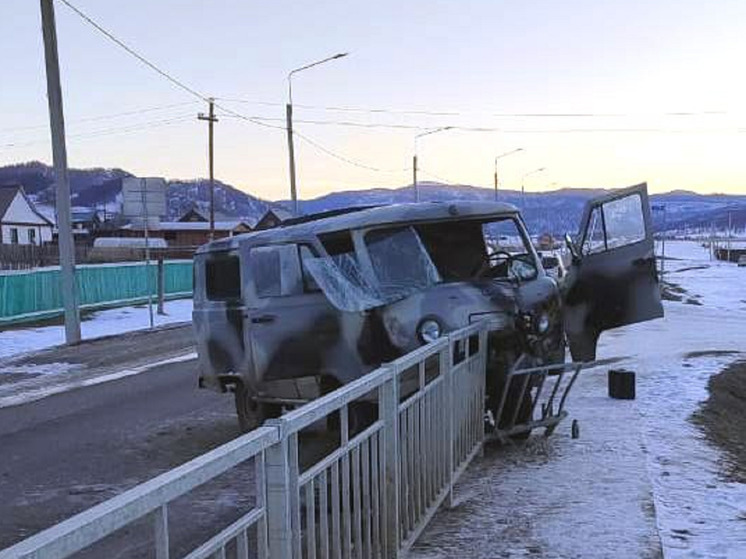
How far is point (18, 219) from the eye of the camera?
80312 millimetres

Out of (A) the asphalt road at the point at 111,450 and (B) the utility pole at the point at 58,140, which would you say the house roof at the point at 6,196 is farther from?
(A) the asphalt road at the point at 111,450

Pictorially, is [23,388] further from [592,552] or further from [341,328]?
[592,552]

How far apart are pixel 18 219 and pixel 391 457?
268 feet

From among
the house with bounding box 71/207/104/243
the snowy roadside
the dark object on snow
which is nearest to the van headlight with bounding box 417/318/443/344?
the dark object on snow

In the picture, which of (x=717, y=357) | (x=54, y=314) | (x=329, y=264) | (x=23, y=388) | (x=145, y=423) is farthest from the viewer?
(x=54, y=314)

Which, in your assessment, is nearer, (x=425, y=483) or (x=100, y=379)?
(x=425, y=483)

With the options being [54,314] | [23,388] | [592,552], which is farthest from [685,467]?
[54,314]

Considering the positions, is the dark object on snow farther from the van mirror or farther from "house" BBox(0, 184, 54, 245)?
"house" BBox(0, 184, 54, 245)

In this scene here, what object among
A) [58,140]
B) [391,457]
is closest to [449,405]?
[391,457]

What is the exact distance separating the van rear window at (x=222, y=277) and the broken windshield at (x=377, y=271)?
3.10ft

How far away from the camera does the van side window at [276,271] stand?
321 inches

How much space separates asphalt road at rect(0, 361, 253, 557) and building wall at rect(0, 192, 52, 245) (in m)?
69.6

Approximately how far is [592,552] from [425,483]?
1037 millimetres

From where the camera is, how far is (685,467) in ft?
23.7
